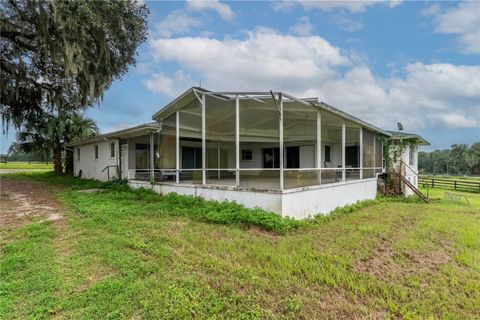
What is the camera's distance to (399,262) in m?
4.56

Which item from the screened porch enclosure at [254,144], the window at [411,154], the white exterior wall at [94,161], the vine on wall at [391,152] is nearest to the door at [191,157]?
the screened porch enclosure at [254,144]

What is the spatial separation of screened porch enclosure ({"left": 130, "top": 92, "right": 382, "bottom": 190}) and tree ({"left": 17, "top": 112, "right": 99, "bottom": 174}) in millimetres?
9469

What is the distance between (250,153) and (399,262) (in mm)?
12420

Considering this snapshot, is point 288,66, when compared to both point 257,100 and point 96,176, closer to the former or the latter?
point 257,100

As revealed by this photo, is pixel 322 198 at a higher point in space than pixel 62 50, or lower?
lower

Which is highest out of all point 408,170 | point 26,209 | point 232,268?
point 408,170

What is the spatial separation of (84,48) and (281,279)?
999 cm

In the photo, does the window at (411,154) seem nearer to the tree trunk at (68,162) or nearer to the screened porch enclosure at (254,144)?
the screened porch enclosure at (254,144)

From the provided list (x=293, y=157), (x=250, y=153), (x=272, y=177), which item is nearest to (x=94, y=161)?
(x=250, y=153)

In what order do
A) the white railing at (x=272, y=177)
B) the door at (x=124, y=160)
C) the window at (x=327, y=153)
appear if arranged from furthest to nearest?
the window at (x=327, y=153) → the door at (x=124, y=160) → the white railing at (x=272, y=177)

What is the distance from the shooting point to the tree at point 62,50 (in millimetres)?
8688

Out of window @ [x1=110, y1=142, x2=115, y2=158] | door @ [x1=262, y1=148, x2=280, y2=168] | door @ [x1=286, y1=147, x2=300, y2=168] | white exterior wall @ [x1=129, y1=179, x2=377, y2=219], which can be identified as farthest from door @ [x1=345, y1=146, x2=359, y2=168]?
window @ [x1=110, y1=142, x2=115, y2=158]

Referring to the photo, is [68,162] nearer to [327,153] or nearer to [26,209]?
[26,209]

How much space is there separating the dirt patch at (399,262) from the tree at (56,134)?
1947 centimetres
